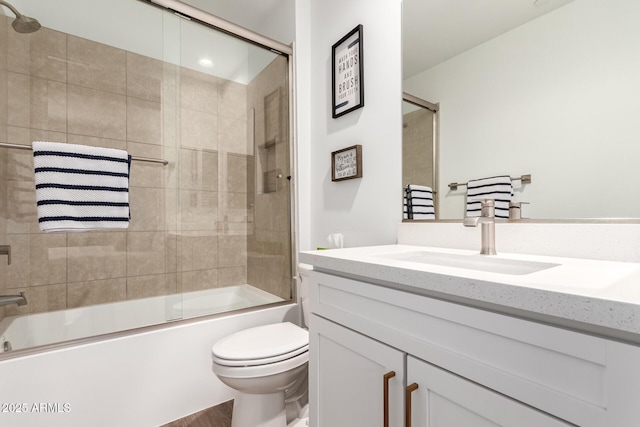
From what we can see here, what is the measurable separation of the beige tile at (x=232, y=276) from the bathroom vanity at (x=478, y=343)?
1207mm

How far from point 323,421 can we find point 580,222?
3.13 feet

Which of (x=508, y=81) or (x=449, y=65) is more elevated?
(x=449, y=65)

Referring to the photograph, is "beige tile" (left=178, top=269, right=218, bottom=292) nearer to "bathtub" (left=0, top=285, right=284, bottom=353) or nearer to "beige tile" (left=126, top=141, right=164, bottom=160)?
"bathtub" (left=0, top=285, right=284, bottom=353)

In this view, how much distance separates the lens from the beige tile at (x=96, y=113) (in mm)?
1777

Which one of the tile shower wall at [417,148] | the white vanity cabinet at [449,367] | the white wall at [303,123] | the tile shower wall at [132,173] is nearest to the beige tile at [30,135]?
the tile shower wall at [132,173]

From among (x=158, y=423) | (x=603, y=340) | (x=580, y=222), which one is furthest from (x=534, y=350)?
(x=158, y=423)

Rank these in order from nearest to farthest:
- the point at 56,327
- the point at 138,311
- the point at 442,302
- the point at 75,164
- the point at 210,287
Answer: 1. the point at 442,302
2. the point at 75,164
3. the point at 56,327
4. the point at 138,311
5. the point at 210,287

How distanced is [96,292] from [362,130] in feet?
5.74

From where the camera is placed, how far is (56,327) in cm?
153

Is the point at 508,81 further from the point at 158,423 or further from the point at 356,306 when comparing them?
the point at 158,423

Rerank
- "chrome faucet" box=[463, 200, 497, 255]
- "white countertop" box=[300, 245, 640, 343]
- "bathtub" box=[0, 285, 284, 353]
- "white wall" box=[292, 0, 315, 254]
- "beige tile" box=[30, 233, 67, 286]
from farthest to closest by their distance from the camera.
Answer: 1. "white wall" box=[292, 0, 315, 254]
2. "beige tile" box=[30, 233, 67, 286]
3. "bathtub" box=[0, 285, 284, 353]
4. "chrome faucet" box=[463, 200, 497, 255]
5. "white countertop" box=[300, 245, 640, 343]

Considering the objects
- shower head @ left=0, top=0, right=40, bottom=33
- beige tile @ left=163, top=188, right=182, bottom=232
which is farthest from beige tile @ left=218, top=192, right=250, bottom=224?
shower head @ left=0, top=0, right=40, bottom=33

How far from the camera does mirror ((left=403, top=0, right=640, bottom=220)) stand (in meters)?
0.83

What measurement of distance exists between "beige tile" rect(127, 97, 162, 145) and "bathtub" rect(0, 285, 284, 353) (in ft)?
3.09
